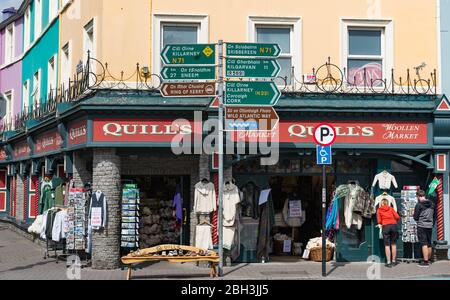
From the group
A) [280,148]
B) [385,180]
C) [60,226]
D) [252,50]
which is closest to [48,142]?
[60,226]

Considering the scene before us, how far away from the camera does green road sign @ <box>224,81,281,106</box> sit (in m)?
12.9

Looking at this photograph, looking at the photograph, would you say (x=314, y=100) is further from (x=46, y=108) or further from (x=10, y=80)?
(x=10, y=80)

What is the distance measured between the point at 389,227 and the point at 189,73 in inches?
235

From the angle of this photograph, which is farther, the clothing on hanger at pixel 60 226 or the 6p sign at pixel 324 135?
the clothing on hanger at pixel 60 226

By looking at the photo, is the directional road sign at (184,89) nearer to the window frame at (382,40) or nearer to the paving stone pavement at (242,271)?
the paving stone pavement at (242,271)

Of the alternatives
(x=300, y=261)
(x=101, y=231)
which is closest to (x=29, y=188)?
(x=101, y=231)

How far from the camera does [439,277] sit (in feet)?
44.5

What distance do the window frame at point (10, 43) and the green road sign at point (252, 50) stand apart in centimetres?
1862

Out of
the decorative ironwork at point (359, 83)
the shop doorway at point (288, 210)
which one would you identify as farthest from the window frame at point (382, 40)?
the shop doorway at point (288, 210)

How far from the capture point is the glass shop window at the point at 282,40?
15727mm

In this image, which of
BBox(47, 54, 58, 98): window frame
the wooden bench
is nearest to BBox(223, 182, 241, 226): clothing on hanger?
the wooden bench

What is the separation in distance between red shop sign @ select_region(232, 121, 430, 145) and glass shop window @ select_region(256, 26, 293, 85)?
4.29 feet

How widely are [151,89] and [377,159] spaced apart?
5618 mm

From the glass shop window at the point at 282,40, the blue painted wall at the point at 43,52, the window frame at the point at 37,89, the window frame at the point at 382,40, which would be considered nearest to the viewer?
the glass shop window at the point at 282,40
